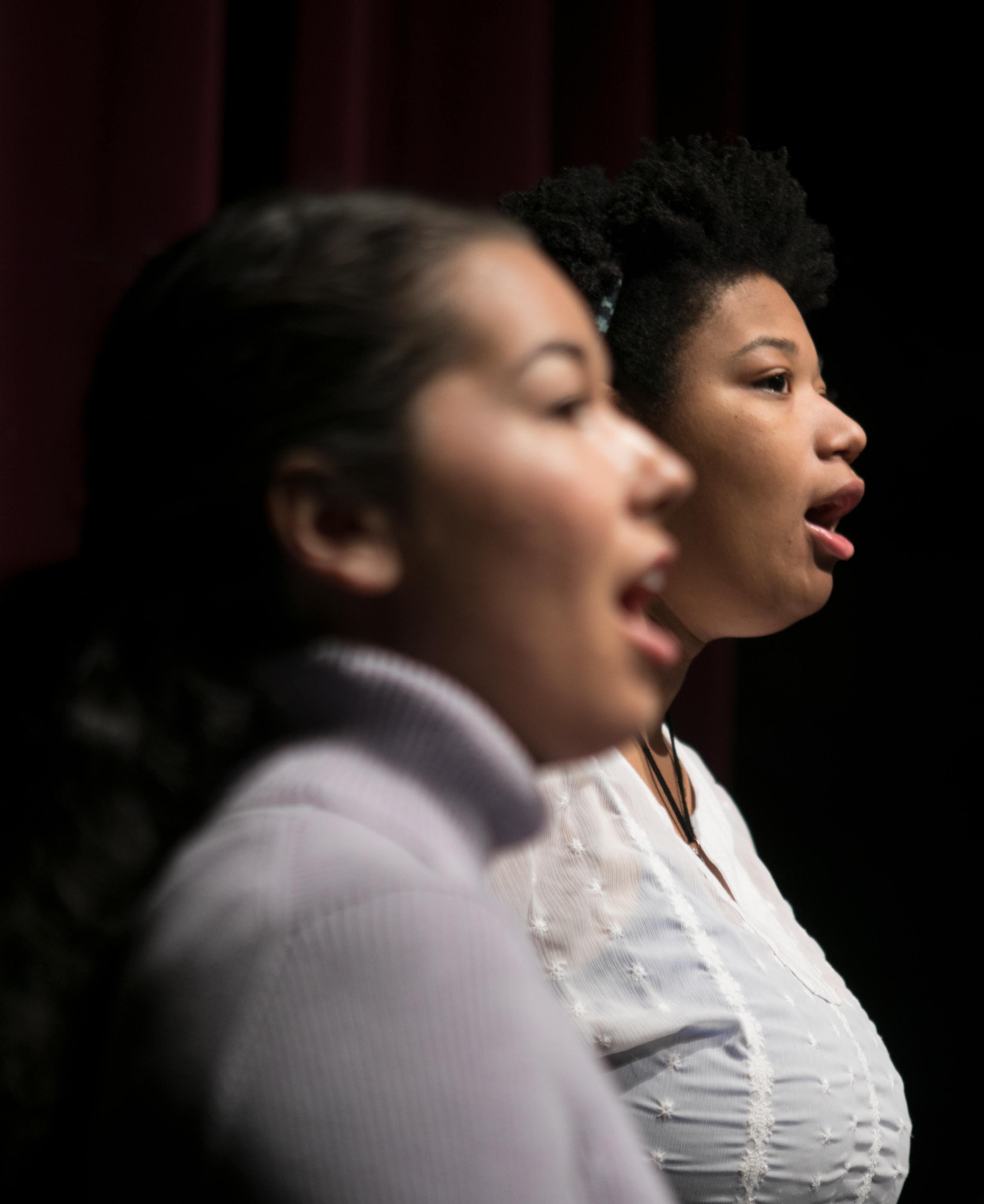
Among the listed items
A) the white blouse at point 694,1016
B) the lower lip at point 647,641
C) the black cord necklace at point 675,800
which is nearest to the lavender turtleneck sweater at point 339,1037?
the lower lip at point 647,641

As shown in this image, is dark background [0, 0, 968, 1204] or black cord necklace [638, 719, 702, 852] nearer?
black cord necklace [638, 719, 702, 852]

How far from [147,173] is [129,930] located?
2.33ft

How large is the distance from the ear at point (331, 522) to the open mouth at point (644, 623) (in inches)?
3.7

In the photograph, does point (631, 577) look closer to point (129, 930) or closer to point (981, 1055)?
point (129, 930)

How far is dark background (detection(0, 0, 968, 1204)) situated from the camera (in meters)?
1.22

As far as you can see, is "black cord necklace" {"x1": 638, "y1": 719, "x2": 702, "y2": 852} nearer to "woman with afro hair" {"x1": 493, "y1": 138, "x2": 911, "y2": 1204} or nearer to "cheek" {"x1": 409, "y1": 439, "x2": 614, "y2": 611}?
"woman with afro hair" {"x1": 493, "y1": 138, "x2": 911, "y2": 1204}

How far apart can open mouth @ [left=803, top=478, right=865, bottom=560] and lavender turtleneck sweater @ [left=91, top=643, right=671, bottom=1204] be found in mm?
570

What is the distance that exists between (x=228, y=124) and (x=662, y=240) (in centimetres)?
47

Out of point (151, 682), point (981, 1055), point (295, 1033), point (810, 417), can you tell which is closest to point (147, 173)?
point (810, 417)

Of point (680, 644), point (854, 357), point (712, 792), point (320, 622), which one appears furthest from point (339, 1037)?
point (854, 357)

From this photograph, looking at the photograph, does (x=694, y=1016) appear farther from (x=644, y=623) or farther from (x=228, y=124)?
(x=228, y=124)

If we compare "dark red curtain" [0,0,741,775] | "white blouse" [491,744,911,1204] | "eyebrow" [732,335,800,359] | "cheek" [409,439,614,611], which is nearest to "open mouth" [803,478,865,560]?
"eyebrow" [732,335,800,359]

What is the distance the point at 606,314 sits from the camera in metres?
0.96

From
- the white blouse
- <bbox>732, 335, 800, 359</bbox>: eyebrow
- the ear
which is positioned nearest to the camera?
the ear
